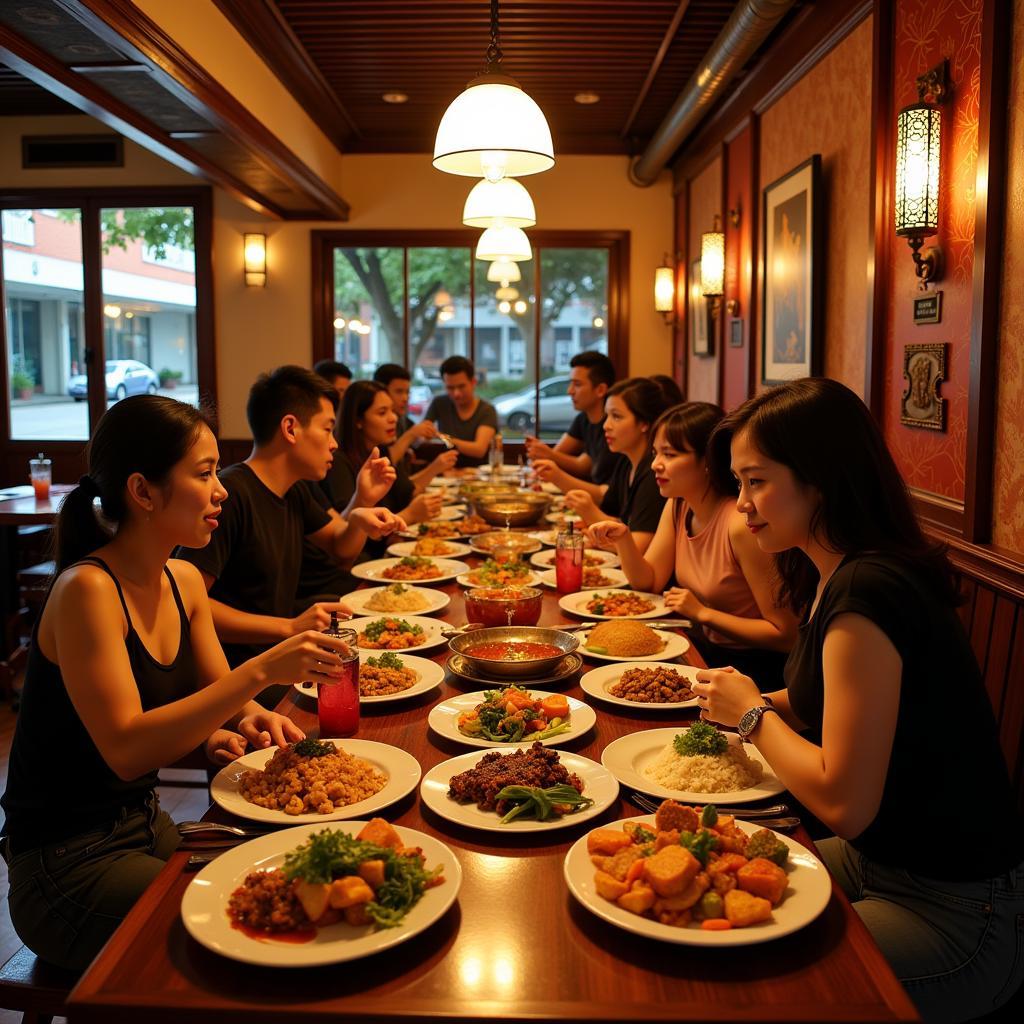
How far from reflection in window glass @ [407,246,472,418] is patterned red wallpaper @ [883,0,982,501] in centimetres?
498

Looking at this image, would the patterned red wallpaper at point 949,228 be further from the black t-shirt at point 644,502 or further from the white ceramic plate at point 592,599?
the white ceramic plate at point 592,599

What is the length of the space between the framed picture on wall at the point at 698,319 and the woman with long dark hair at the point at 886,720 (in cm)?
504

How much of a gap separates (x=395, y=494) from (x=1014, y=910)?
3686 millimetres

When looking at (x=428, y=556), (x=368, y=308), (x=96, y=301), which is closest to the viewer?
(x=428, y=556)

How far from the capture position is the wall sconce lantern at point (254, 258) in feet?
25.4

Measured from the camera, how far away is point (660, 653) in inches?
89.6

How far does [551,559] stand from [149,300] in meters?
5.63

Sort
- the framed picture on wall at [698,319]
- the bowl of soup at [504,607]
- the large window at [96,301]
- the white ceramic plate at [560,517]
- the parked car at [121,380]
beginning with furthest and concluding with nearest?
the parked car at [121,380] → the large window at [96,301] → the framed picture on wall at [698,319] → the white ceramic plate at [560,517] → the bowl of soup at [504,607]

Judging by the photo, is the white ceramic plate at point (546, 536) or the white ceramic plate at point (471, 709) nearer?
the white ceramic plate at point (471, 709)

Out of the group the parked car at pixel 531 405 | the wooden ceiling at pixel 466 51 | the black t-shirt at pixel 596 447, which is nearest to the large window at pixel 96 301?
the wooden ceiling at pixel 466 51

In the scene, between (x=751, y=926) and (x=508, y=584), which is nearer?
(x=751, y=926)

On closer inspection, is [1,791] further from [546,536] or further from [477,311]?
[477,311]

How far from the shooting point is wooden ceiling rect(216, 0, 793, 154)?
496cm

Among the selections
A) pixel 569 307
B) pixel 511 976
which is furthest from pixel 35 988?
pixel 569 307
